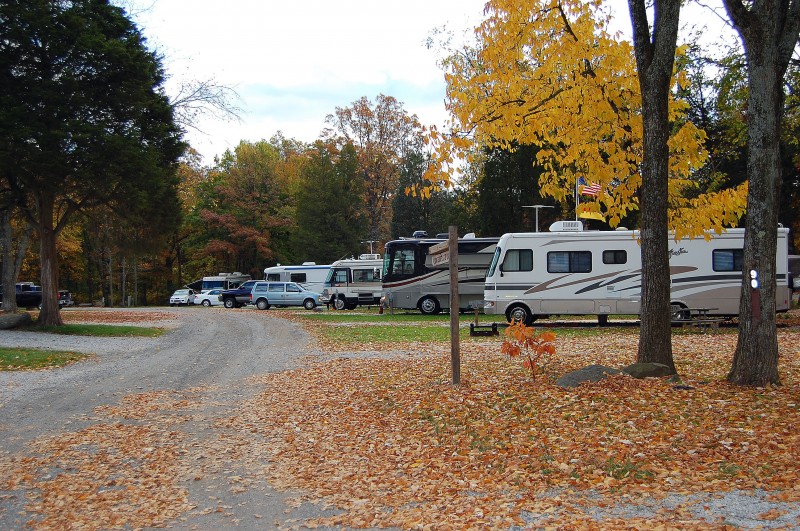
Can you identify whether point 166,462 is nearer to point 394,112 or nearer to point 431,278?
point 431,278

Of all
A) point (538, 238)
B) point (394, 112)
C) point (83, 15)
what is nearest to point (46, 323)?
point (83, 15)

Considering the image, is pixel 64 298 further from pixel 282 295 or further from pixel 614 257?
pixel 614 257

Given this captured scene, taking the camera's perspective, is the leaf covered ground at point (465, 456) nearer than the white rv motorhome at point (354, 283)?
Yes

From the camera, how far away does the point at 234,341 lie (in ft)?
68.4

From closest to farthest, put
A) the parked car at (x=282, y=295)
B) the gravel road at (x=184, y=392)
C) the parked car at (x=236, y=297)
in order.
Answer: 1. the gravel road at (x=184, y=392)
2. the parked car at (x=282, y=295)
3. the parked car at (x=236, y=297)

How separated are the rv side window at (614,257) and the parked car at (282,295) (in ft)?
70.7

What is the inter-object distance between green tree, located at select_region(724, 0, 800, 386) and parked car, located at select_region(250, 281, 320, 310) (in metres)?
33.3

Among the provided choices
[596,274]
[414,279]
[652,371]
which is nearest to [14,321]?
[414,279]

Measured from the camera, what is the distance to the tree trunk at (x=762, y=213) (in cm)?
786

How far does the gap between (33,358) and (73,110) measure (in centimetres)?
979

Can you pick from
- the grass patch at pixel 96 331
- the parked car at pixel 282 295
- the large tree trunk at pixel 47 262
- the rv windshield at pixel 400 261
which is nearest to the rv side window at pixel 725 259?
the rv windshield at pixel 400 261

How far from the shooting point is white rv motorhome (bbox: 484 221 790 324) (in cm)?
2108

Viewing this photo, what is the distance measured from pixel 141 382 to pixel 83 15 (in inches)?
617

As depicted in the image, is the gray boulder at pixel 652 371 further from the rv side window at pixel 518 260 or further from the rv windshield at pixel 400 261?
the rv windshield at pixel 400 261
